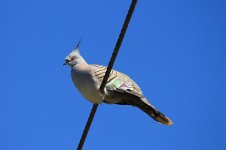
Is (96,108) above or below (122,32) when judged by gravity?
below

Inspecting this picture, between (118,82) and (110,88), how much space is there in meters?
0.20

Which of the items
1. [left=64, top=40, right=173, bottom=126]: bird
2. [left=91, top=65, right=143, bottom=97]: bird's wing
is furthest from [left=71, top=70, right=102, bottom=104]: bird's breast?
[left=91, top=65, right=143, bottom=97]: bird's wing

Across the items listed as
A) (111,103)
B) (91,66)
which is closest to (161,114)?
(111,103)

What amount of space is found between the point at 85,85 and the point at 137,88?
2.81ft

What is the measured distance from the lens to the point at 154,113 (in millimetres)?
7840

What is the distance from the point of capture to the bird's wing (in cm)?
772

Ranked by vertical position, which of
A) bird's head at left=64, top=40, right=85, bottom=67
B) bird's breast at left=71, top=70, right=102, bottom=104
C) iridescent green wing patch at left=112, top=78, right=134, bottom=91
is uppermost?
bird's head at left=64, top=40, right=85, bottom=67

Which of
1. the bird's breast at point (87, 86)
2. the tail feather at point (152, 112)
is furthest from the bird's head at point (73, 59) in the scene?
the tail feather at point (152, 112)

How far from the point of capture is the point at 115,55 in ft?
19.1

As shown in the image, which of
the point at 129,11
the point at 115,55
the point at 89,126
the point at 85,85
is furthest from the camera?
the point at 85,85

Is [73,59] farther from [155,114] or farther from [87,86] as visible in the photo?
[155,114]

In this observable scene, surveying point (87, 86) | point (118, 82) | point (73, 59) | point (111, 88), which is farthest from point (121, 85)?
point (73, 59)

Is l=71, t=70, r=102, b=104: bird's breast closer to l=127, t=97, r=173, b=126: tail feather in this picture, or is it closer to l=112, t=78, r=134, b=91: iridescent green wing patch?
l=112, t=78, r=134, b=91: iridescent green wing patch

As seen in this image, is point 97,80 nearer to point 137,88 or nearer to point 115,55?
point 137,88
